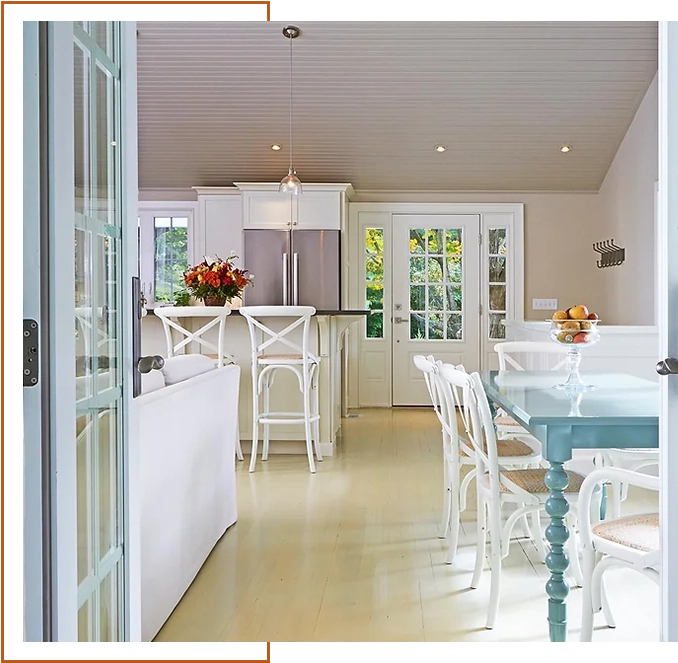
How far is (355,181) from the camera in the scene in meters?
7.95

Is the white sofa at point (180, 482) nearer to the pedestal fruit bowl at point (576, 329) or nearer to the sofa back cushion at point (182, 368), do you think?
the sofa back cushion at point (182, 368)

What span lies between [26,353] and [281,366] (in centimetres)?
382

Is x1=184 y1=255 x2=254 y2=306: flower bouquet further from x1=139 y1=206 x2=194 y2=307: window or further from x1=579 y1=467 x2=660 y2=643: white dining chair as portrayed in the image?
x1=579 y1=467 x2=660 y2=643: white dining chair

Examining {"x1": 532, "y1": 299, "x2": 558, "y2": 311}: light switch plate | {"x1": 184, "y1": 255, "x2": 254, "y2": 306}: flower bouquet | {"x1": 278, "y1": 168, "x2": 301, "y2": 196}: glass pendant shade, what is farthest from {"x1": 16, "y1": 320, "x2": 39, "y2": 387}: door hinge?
{"x1": 532, "y1": 299, "x2": 558, "y2": 311}: light switch plate

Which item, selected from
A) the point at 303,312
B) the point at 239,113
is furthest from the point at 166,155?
the point at 303,312

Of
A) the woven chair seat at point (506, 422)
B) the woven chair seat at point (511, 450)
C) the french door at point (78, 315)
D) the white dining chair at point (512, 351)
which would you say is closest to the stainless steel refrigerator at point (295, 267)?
the white dining chair at point (512, 351)

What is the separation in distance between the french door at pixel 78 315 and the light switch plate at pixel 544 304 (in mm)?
6780

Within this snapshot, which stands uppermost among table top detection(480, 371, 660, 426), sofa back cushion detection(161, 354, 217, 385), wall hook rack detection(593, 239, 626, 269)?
wall hook rack detection(593, 239, 626, 269)

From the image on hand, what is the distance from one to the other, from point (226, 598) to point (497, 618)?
944 mm

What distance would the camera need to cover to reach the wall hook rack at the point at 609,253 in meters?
7.24

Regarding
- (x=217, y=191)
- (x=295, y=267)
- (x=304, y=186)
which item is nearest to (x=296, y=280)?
(x=295, y=267)

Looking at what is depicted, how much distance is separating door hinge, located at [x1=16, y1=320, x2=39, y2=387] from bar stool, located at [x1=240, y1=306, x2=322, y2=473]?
142 inches

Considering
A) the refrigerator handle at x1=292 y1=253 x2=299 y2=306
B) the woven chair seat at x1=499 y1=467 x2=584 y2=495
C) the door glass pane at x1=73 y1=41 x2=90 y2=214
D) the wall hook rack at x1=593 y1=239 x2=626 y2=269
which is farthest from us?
the refrigerator handle at x1=292 y1=253 x2=299 y2=306

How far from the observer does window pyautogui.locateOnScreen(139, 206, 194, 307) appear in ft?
26.4
